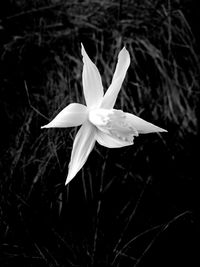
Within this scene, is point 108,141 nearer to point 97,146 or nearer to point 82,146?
point 82,146

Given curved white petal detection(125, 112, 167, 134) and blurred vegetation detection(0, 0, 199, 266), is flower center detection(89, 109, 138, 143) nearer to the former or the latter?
curved white petal detection(125, 112, 167, 134)

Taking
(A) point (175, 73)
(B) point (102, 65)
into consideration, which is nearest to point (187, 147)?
(A) point (175, 73)

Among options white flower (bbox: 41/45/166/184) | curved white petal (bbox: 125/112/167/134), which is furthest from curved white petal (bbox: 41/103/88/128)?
curved white petal (bbox: 125/112/167/134)

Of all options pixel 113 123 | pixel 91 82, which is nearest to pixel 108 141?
pixel 113 123

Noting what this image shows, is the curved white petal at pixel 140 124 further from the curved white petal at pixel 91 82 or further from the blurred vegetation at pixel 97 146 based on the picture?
the blurred vegetation at pixel 97 146

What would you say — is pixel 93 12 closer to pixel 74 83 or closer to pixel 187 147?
pixel 74 83
